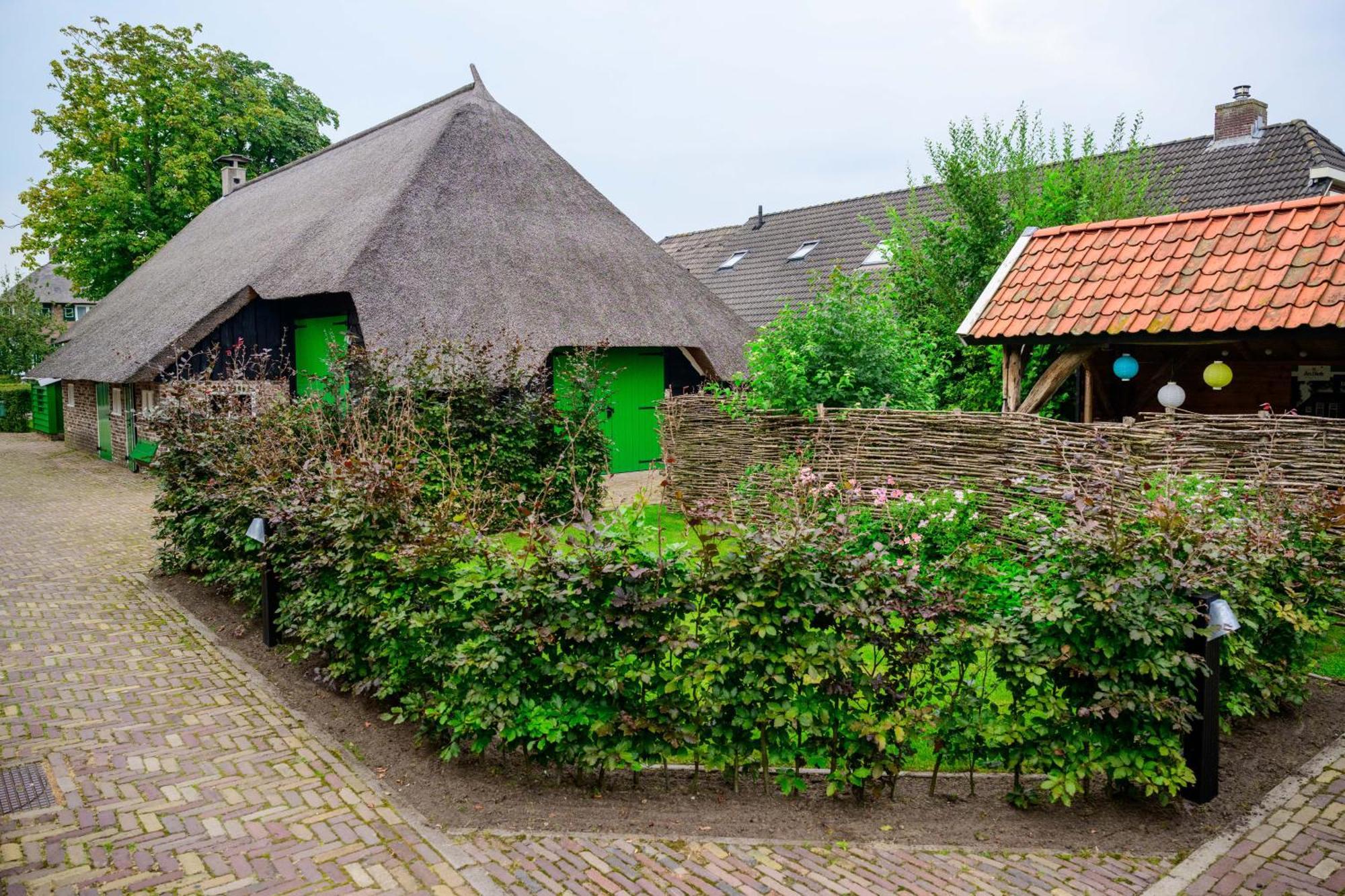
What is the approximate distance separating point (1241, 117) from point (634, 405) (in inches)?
498

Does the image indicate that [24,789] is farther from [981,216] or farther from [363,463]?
[981,216]

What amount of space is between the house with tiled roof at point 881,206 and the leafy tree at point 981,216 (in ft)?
3.53

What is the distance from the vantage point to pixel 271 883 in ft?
12.0

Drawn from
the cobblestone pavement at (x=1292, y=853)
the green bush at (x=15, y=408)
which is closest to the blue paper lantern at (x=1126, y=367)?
the cobblestone pavement at (x=1292, y=853)

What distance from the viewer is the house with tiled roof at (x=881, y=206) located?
51.6 feet

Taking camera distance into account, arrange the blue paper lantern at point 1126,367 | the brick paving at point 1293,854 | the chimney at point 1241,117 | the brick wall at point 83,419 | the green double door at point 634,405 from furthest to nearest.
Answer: the brick wall at point 83,419, the chimney at point 1241,117, the green double door at point 634,405, the blue paper lantern at point 1126,367, the brick paving at point 1293,854

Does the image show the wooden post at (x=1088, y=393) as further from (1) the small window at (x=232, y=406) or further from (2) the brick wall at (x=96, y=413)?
(2) the brick wall at (x=96, y=413)

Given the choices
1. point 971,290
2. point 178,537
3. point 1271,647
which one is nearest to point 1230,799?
point 1271,647

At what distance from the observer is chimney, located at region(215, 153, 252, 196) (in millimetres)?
26547

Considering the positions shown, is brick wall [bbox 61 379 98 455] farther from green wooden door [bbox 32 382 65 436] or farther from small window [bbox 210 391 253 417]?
small window [bbox 210 391 253 417]

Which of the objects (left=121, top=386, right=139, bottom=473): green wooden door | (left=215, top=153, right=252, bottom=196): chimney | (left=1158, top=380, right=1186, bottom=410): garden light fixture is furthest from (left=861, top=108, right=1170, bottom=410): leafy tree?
(left=215, top=153, right=252, bottom=196): chimney

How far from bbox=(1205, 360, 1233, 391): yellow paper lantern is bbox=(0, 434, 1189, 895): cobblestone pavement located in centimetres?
541

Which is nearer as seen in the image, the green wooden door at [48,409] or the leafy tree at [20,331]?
the green wooden door at [48,409]

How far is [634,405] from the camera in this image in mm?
16641
